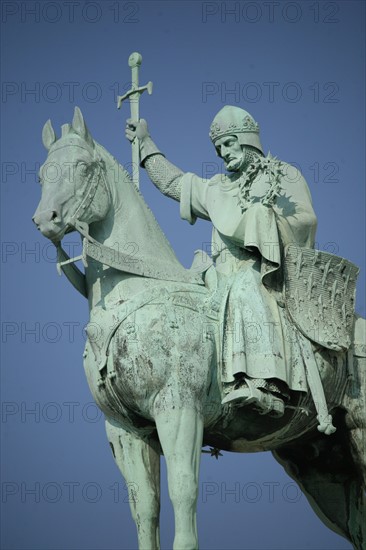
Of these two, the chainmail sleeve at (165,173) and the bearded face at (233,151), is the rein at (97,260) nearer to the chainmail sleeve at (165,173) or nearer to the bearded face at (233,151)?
the bearded face at (233,151)

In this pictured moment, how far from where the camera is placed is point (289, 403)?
51.2ft

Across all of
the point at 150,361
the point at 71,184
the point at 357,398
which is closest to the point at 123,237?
the point at 71,184

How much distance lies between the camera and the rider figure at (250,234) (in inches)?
600

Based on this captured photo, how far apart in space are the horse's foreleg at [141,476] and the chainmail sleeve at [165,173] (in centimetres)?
275

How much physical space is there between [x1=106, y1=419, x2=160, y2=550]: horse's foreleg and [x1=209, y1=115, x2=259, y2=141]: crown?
3.11m

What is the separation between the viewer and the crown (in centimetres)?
1623

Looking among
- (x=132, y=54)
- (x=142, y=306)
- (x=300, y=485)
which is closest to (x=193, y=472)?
(x=142, y=306)

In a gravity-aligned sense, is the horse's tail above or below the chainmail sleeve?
below

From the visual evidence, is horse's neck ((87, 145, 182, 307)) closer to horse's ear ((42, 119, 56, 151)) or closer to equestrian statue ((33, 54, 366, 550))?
equestrian statue ((33, 54, 366, 550))

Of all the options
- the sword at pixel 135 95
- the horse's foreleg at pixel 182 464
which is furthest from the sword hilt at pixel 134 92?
the horse's foreleg at pixel 182 464

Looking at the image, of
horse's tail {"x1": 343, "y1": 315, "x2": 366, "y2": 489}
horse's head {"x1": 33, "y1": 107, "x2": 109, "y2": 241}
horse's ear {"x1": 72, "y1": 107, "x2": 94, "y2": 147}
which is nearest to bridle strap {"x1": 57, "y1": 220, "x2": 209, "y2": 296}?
horse's head {"x1": 33, "y1": 107, "x2": 109, "y2": 241}

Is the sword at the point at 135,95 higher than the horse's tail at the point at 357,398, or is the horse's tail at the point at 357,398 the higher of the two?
the sword at the point at 135,95

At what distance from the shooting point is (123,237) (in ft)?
51.0

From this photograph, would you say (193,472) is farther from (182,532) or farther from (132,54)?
(132,54)
